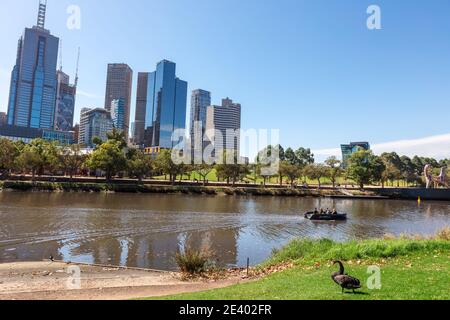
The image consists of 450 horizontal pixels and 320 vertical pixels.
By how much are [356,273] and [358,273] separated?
0.10 meters

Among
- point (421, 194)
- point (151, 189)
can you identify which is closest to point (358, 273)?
point (151, 189)

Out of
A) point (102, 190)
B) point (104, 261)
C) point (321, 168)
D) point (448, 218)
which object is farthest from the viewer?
point (321, 168)

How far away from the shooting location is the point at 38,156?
268ft

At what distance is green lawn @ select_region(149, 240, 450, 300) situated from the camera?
11.2 meters

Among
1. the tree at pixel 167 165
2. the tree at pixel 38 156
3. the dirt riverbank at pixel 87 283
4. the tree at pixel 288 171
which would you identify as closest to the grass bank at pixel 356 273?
the dirt riverbank at pixel 87 283

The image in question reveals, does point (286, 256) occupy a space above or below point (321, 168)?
below

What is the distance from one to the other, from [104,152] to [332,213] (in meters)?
60.6

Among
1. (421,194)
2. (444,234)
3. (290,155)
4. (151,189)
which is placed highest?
(290,155)

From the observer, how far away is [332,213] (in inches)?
1906

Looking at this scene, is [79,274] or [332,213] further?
[332,213]

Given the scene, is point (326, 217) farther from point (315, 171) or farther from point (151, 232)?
point (315, 171)
